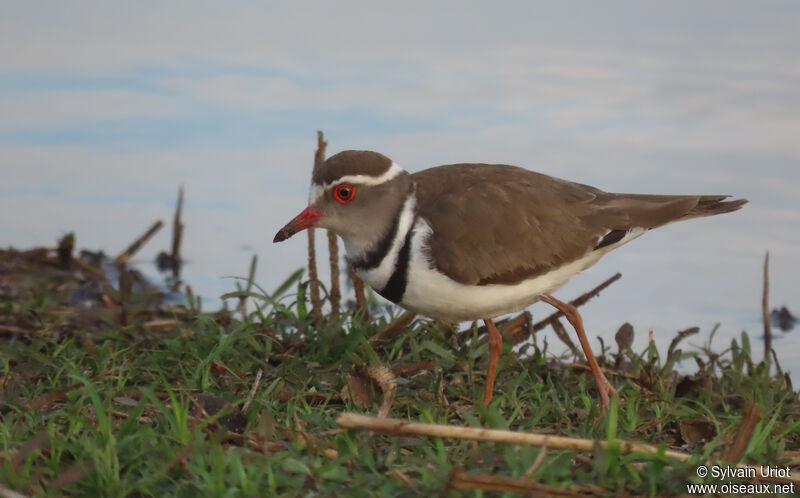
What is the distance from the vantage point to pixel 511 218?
232 inches

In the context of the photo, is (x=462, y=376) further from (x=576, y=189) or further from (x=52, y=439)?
(x=52, y=439)

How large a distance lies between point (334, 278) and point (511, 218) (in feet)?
4.61

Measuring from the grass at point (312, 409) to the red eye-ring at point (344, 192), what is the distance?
77 centimetres

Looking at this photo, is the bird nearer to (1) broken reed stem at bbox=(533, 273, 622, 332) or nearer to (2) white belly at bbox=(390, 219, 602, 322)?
(2) white belly at bbox=(390, 219, 602, 322)

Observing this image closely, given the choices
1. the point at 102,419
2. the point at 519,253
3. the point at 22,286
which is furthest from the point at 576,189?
the point at 22,286

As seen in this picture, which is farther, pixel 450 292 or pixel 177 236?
pixel 177 236

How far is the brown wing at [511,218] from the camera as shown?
18.7 feet

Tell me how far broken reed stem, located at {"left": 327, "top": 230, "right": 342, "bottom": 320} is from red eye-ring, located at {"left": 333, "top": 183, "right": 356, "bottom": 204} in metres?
0.86

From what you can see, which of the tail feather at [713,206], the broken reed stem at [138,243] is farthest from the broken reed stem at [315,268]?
the broken reed stem at [138,243]

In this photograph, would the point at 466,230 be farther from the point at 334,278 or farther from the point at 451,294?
the point at 334,278

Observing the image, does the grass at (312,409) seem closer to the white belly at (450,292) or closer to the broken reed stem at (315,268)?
the broken reed stem at (315,268)

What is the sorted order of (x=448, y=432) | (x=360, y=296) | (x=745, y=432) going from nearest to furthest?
(x=448, y=432) < (x=745, y=432) < (x=360, y=296)

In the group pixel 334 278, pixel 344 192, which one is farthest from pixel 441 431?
pixel 334 278

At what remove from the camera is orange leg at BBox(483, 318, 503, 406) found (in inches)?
226
